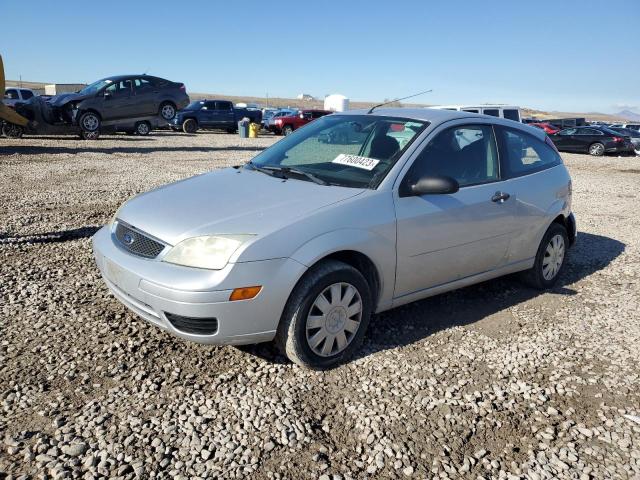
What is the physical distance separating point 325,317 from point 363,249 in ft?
1.61

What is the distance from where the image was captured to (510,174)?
4355 mm

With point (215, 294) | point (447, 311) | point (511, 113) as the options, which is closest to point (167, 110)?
point (511, 113)

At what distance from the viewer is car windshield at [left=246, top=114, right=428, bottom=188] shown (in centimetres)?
364

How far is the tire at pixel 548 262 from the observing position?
4790 mm

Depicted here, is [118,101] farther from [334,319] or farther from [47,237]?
[334,319]

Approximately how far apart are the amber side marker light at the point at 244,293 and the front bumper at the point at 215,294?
0.07ft

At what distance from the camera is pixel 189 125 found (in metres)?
28.0

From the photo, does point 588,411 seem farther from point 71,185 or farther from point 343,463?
Answer: point 71,185

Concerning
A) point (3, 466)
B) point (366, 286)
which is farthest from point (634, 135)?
point (3, 466)

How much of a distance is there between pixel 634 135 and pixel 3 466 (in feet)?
108

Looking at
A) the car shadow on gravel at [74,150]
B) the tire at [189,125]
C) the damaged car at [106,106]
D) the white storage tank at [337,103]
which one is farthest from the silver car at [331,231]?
the white storage tank at [337,103]

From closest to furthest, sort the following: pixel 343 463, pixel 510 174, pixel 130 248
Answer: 1. pixel 343 463
2. pixel 130 248
3. pixel 510 174

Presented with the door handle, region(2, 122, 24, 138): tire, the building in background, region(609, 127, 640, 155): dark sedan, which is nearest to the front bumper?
the door handle

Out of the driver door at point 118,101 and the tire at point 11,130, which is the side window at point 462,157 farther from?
the tire at point 11,130
